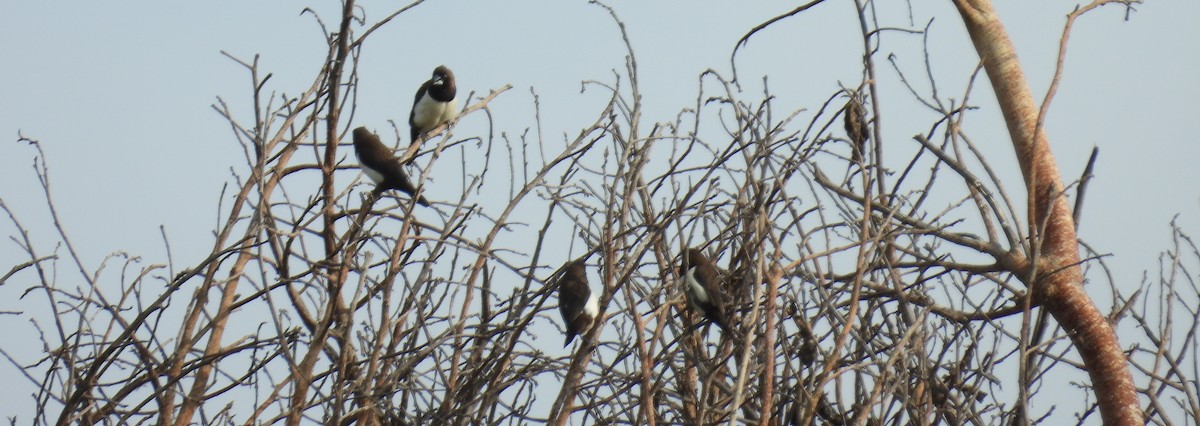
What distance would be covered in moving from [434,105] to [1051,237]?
4535 millimetres

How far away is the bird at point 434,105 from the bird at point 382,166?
54.1 inches

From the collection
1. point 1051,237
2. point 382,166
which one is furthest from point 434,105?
point 1051,237

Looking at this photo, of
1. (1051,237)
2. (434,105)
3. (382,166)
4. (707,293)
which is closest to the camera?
(1051,237)

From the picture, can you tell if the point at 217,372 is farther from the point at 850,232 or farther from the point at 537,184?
the point at 850,232

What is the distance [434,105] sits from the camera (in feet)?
24.9

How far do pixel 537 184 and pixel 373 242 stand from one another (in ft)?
1.97

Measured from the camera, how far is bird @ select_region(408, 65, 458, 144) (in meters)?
7.61

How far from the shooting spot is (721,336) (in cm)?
429

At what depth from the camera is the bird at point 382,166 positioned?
5.71 m

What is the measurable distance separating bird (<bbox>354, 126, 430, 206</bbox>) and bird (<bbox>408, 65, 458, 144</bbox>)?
1.37 meters

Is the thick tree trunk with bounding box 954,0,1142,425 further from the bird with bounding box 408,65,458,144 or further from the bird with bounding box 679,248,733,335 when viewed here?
the bird with bounding box 408,65,458,144

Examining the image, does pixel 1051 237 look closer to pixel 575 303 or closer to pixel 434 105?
pixel 575 303

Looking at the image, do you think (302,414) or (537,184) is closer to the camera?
(302,414)

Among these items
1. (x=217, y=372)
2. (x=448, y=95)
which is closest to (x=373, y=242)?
(x=217, y=372)
